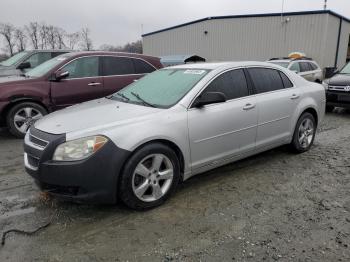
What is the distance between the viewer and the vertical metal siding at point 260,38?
20.9 m

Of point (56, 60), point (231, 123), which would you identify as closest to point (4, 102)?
point (56, 60)

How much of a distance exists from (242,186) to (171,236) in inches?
55.7

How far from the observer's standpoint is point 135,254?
2775mm

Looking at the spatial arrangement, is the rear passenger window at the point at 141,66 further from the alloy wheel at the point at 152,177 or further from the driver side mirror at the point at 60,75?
the alloy wheel at the point at 152,177

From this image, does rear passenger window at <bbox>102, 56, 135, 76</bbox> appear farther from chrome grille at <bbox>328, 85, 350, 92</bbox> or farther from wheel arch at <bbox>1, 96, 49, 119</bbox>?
chrome grille at <bbox>328, 85, 350, 92</bbox>

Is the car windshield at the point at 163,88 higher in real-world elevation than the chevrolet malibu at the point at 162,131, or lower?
higher

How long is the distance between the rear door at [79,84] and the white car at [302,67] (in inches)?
290

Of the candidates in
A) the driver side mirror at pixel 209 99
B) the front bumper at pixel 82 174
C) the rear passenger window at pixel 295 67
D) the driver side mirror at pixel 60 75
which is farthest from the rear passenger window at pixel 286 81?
the rear passenger window at pixel 295 67

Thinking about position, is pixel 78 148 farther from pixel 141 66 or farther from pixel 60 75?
pixel 141 66

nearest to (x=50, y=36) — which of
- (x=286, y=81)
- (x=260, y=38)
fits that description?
(x=260, y=38)

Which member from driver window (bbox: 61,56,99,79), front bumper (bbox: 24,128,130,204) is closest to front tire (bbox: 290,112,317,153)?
front bumper (bbox: 24,128,130,204)

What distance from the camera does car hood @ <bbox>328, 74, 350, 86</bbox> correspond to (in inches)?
347

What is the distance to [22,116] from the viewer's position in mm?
6461

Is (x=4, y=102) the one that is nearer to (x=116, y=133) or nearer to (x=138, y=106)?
(x=138, y=106)
